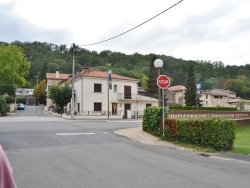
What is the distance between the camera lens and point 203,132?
12.6 meters

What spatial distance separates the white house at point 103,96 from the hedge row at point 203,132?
98.2ft

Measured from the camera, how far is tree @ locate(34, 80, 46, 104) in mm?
91812

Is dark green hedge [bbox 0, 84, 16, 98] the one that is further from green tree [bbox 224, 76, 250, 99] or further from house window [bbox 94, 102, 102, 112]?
green tree [bbox 224, 76, 250, 99]

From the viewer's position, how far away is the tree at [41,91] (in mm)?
91812

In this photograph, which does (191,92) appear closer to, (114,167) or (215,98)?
(215,98)

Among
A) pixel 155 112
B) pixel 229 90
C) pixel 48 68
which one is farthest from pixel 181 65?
pixel 155 112

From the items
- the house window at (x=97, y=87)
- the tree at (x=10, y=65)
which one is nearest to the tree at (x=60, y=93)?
the house window at (x=97, y=87)

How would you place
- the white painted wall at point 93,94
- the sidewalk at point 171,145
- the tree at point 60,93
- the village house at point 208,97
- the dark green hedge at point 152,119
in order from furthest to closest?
the village house at point 208,97 → the white painted wall at point 93,94 → the tree at point 60,93 → the dark green hedge at point 152,119 → the sidewalk at point 171,145

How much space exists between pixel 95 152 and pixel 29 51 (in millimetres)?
87737

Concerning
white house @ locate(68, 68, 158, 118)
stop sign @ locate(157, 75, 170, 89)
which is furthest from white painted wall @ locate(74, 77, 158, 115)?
stop sign @ locate(157, 75, 170, 89)

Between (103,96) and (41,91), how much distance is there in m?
49.2

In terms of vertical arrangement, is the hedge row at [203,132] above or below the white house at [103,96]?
below

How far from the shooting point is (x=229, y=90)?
122000 mm

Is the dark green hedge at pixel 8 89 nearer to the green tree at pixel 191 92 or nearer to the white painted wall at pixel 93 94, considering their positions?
the white painted wall at pixel 93 94
